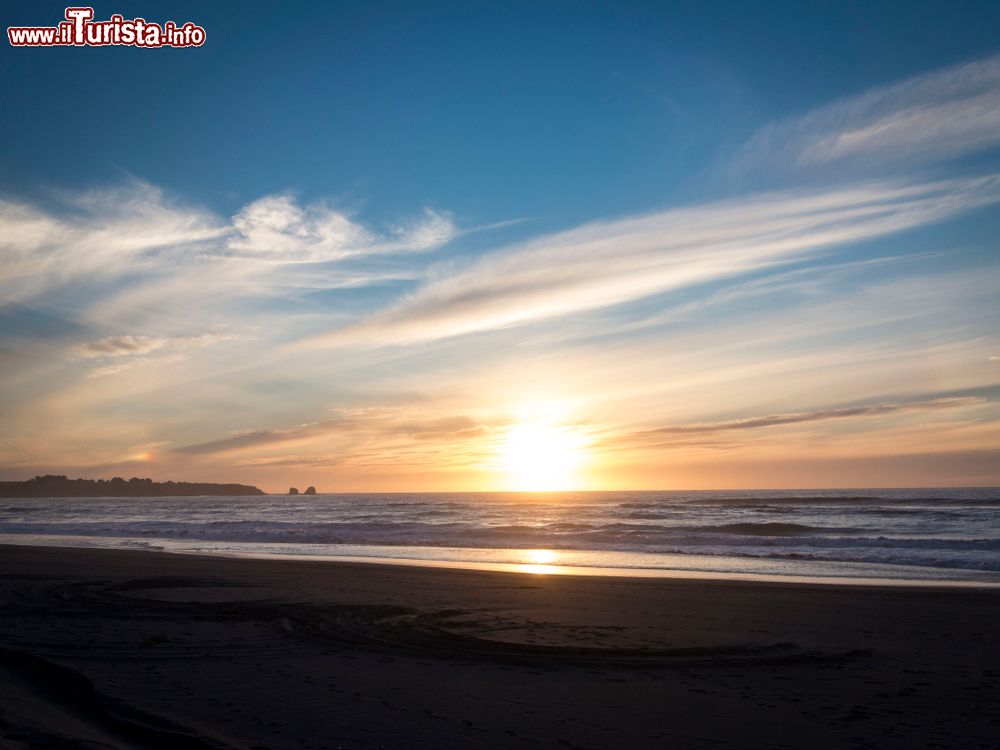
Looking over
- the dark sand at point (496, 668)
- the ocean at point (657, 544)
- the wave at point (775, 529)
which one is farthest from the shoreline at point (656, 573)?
the wave at point (775, 529)

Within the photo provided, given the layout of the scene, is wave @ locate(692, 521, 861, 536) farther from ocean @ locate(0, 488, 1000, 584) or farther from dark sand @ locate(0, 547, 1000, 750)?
dark sand @ locate(0, 547, 1000, 750)

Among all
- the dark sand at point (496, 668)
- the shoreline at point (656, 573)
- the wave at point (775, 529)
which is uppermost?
the dark sand at point (496, 668)

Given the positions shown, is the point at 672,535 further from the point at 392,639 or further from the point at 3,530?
the point at 3,530

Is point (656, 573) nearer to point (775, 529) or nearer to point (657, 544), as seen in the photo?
point (657, 544)

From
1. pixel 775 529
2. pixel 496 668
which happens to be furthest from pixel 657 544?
pixel 496 668

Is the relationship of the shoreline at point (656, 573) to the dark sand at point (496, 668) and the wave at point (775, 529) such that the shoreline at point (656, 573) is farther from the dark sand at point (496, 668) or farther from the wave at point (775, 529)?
the wave at point (775, 529)

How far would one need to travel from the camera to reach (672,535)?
33.2 meters

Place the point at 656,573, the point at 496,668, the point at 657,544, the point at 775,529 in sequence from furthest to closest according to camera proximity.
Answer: the point at 775,529
the point at 657,544
the point at 656,573
the point at 496,668

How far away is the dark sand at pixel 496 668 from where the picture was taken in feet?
17.8

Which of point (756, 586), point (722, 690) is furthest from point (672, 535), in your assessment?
point (722, 690)

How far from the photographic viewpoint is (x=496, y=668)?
7613 mm

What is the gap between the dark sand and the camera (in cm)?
544

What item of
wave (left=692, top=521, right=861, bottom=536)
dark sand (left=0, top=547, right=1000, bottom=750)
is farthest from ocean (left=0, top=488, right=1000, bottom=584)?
dark sand (left=0, top=547, right=1000, bottom=750)

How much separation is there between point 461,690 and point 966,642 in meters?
6.92
